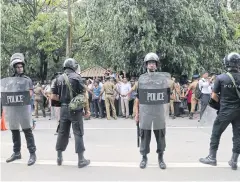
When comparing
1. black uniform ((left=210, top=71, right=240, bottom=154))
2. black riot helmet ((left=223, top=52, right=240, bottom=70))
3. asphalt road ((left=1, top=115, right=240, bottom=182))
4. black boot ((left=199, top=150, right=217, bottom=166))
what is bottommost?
asphalt road ((left=1, top=115, right=240, bottom=182))

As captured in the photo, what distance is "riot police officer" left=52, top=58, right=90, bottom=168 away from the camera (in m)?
6.01

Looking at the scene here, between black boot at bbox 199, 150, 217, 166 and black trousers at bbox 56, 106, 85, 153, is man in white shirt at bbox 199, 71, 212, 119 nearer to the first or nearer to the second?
black boot at bbox 199, 150, 217, 166

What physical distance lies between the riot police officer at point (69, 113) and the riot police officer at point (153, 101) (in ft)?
3.38

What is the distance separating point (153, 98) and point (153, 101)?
0.05 meters

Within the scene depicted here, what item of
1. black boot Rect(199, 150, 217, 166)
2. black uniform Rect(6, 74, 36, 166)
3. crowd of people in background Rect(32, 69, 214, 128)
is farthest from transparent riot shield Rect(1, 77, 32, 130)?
crowd of people in background Rect(32, 69, 214, 128)

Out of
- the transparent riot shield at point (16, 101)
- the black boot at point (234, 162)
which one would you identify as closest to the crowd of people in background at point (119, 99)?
the transparent riot shield at point (16, 101)

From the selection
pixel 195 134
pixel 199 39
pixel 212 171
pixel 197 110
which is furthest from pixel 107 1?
pixel 212 171

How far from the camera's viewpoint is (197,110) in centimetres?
1493

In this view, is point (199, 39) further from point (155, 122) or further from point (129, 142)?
point (155, 122)

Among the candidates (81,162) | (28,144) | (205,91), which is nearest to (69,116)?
(81,162)

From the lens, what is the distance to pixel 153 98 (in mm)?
5801

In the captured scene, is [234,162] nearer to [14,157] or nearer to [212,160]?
[212,160]

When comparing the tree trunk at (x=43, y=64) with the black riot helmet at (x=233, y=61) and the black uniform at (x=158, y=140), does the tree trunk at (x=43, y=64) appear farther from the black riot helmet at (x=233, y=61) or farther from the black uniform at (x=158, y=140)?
the black riot helmet at (x=233, y=61)

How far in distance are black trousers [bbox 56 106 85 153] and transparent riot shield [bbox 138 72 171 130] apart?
3.48 ft
